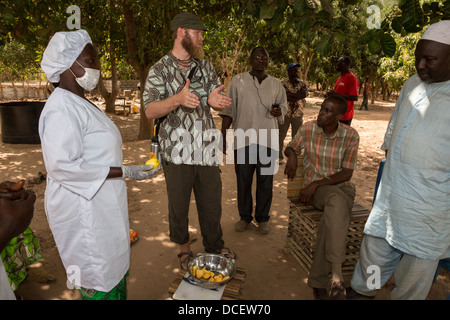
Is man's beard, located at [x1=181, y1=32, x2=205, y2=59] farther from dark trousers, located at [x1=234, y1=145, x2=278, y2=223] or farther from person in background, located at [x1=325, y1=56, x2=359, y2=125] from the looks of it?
person in background, located at [x1=325, y1=56, x2=359, y2=125]

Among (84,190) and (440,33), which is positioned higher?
(440,33)

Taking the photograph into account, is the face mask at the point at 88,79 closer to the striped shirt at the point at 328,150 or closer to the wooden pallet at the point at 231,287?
the wooden pallet at the point at 231,287

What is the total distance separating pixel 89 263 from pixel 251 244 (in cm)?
216

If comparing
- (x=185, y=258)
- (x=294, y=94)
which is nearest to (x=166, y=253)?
(x=185, y=258)

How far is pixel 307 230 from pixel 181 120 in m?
1.67

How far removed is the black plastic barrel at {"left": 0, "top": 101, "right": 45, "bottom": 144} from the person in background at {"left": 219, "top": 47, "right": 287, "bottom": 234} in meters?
6.52

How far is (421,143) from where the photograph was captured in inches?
84.3

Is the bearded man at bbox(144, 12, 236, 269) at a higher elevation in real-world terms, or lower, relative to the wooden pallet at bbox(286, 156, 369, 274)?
higher

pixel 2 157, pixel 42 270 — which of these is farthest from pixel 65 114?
pixel 2 157

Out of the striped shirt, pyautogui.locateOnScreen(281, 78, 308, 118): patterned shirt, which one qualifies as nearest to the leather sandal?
the striped shirt

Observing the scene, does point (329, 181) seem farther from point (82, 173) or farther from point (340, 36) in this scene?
point (82, 173)

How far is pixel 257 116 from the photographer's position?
12.1ft

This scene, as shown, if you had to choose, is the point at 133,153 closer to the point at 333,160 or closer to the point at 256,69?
the point at 256,69

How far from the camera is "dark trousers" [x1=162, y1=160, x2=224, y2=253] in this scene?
2889 mm
